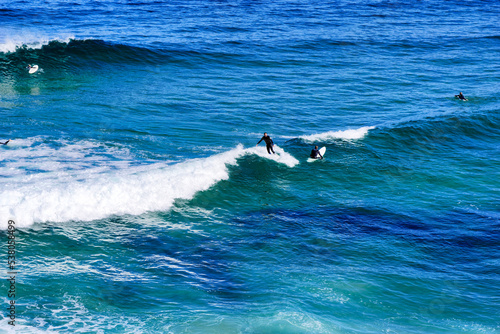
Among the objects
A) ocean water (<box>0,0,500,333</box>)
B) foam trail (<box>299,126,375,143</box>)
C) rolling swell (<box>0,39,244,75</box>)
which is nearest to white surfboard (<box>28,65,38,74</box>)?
ocean water (<box>0,0,500,333</box>)

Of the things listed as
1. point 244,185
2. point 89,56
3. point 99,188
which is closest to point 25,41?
point 89,56

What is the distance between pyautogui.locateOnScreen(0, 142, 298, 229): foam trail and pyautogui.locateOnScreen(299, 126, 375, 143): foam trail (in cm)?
563

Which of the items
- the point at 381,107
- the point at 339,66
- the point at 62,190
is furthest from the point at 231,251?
the point at 339,66

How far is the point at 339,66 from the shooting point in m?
46.7

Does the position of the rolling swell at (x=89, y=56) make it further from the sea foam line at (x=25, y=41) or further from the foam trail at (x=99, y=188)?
the foam trail at (x=99, y=188)

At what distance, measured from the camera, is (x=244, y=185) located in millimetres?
24516

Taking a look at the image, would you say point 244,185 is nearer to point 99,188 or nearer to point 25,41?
point 99,188

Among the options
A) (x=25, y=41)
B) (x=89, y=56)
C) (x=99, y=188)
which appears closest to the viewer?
(x=99, y=188)

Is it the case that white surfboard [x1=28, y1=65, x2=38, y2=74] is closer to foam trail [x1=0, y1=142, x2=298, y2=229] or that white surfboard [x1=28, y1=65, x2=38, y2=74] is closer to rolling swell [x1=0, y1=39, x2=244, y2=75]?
rolling swell [x1=0, y1=39, x2=244, y2=75]

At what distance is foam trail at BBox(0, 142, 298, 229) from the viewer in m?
20.0

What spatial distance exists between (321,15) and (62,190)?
Result: 5215cm

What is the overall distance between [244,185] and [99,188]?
6.50m

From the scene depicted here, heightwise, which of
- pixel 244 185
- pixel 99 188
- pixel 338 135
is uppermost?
pixel 338 135

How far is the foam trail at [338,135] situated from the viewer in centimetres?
2980
